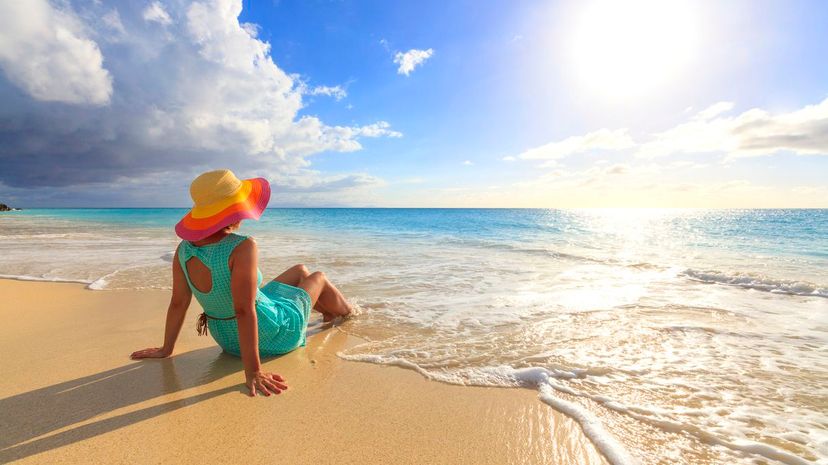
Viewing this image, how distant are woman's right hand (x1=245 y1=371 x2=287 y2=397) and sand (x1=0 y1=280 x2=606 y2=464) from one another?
8cm

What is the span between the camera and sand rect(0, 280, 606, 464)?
2176mm

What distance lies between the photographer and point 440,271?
8.91 m

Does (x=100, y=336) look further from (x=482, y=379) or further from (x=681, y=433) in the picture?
(x=681, y=433)

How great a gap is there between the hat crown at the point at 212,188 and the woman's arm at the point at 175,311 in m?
0.56

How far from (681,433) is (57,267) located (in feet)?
37.5

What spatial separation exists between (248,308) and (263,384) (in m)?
0.57

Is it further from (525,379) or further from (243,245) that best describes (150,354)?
(525,379)

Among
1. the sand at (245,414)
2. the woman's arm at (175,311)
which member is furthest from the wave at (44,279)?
the woman's arm at (175,311)

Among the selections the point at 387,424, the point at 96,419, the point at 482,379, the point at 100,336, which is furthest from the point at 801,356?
the point at 100,336

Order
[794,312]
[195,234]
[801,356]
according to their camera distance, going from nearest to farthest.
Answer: [195,234] < [801,356] < [794,312]

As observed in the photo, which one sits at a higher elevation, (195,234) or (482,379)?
(195,234)

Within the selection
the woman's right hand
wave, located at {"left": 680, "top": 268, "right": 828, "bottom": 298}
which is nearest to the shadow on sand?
the woman's right hand

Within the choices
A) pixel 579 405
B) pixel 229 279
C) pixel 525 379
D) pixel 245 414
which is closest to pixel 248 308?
pixel 229 279

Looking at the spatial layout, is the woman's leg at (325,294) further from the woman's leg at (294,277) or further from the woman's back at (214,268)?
the woman's back at (214,268)
